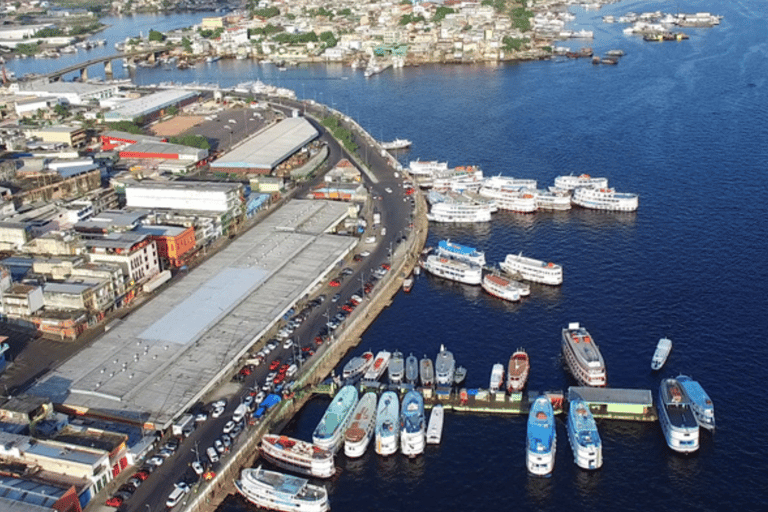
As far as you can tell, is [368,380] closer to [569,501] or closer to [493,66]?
[569,501]

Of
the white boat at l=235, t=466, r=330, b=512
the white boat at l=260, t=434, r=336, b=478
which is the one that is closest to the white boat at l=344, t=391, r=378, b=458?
the white boat at l=260, t=434, r=336, b=478

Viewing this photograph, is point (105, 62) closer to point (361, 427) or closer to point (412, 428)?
point (361, 427)

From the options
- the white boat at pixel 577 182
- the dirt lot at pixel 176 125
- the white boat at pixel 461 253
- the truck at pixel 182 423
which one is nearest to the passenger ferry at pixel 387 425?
the truck at pixel 182 423

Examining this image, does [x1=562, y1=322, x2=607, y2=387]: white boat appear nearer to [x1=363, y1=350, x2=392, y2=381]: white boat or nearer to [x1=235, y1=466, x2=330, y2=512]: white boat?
[x1=363, y1=350, x2=392, y2=381]: white boat

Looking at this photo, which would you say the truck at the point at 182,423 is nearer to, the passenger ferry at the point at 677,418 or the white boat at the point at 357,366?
the white boat at the point at 357,366

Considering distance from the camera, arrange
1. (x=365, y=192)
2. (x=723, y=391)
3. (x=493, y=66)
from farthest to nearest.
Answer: (x=493, y=66) → (x=365, y=192) → (x=723, y=391)

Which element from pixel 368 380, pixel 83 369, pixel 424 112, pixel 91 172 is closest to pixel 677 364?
pixel 368 380

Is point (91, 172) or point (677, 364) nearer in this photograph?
point (677, 364)

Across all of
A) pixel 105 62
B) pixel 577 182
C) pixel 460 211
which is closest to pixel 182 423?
pixel 460 211
